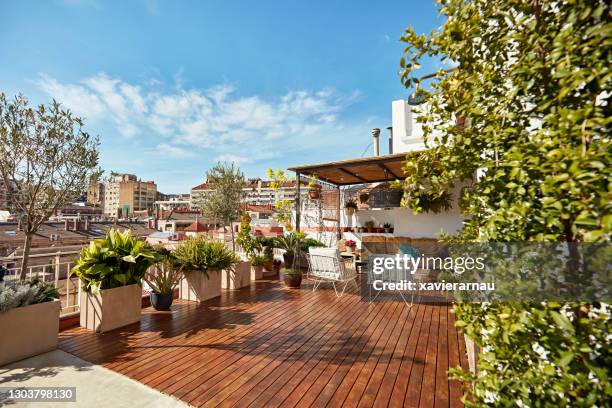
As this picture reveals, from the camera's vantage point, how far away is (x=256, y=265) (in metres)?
6.63

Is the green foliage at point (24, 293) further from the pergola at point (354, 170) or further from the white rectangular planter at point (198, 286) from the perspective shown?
the pergola at point (354, 170)

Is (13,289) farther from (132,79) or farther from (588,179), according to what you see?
(132,79)

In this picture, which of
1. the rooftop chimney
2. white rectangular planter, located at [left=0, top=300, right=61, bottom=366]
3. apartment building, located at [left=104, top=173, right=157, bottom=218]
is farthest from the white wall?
apartment building, located at [left=104, top=173, right=157, bottom=218]

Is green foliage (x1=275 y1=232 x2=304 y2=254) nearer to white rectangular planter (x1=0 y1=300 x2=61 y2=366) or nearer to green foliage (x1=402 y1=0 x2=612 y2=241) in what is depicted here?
white rectangular planter (x1=0 y1=300 x2=61 y2=366)

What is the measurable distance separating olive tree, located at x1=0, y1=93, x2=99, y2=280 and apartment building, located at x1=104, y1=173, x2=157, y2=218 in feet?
282

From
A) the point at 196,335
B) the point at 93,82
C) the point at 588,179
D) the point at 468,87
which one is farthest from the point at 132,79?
the point at 588,179

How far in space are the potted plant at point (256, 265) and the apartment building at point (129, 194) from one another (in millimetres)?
84689

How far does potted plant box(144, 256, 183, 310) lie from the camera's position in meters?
4.21

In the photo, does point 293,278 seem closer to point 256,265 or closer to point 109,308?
point 256,265

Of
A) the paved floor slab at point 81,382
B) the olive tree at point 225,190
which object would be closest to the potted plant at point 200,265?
the paved floor slab at point 81,382

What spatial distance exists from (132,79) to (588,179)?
1185 cm

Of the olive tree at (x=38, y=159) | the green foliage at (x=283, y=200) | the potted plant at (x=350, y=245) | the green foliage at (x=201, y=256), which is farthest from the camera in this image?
the potted plant at (x=350, y=245)

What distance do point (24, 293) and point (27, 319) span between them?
28 centimetres

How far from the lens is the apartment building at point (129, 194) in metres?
76.8
